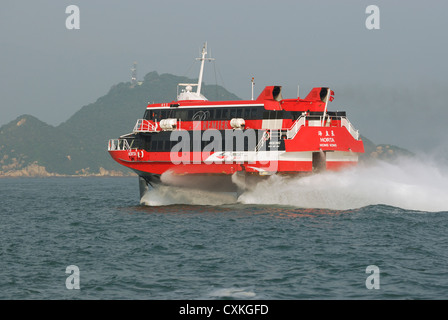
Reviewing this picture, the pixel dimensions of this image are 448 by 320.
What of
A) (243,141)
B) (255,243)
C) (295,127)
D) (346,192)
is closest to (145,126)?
(243,141)

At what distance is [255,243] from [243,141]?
1401 cm

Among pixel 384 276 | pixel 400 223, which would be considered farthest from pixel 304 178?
pixel 384 276

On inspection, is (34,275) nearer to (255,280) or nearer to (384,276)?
(255,280)

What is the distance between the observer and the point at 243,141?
38.7m

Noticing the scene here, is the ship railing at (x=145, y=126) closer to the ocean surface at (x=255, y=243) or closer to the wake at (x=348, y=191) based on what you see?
the ocean surface at (x=255, y=243)

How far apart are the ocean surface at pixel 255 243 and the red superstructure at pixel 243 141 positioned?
4.74ft

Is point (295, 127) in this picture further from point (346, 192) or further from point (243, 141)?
point (346, 192)

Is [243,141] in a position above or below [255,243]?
above

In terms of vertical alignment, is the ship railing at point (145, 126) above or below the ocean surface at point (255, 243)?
above

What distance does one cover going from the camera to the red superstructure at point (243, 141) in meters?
37.2

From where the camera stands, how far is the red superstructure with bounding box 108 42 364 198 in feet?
122

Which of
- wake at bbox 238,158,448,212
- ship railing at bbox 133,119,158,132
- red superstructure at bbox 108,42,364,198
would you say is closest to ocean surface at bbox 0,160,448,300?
wake at bbox 238,158,448,212

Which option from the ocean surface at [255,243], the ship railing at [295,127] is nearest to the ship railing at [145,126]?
the ocean surface at [255,243]
